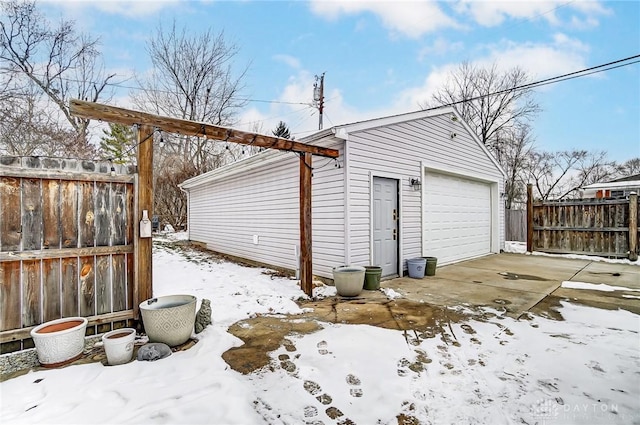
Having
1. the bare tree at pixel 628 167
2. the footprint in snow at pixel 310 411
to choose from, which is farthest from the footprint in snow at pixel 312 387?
the bare tree at pixel 628 167

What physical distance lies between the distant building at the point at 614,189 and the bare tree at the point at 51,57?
20101 mm

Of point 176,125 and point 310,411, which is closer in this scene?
point 310,411

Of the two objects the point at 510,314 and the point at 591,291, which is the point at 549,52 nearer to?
the point at 591,291

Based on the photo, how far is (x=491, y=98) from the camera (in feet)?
58.1

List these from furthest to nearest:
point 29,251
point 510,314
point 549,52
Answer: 1. point 549,52
2. point 510,314
3. point 29,251

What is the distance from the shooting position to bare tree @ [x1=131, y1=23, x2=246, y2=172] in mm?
17016

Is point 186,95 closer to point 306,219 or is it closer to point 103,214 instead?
point 306,219

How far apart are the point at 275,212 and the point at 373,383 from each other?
5.41 metres

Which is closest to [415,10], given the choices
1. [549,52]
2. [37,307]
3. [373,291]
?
[549,52]

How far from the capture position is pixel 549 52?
941cm

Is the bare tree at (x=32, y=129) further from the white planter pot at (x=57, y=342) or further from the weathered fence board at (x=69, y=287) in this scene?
the white planter pot at (x=57, y=342)

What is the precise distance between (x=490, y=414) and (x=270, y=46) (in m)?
12.4

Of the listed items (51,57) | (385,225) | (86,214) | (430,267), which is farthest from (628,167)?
(51,57)

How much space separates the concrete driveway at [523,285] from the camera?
15.3 ft
